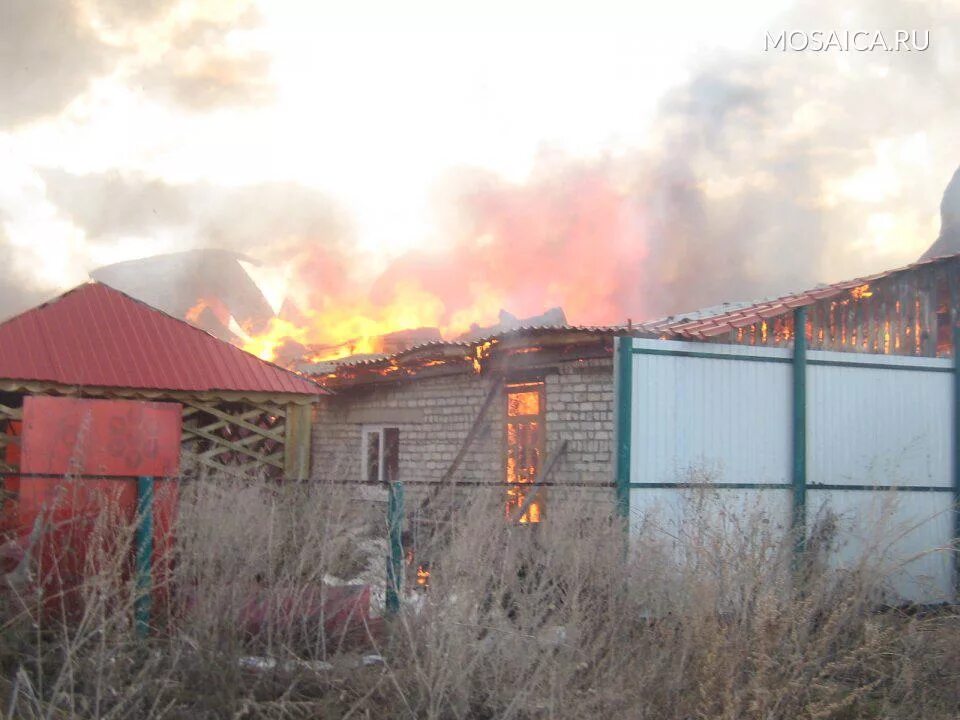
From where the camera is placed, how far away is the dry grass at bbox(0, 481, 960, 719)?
4988mm

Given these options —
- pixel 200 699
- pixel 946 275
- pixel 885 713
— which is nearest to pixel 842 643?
pixel 885 713

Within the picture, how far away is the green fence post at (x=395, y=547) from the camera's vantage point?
19.5ft

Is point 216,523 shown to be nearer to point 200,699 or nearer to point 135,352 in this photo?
point 200,699

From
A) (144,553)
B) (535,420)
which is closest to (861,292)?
(535,420)

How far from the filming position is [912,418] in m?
10.9

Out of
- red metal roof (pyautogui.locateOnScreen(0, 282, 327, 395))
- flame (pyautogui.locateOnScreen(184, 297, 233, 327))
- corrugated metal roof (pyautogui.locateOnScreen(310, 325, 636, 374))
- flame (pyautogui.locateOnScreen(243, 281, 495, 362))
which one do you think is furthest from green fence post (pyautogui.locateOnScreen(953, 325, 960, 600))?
flame (pyautogui.locateOnScreen(184, 297, 233, 327))

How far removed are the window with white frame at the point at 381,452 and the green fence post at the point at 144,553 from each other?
927 centimetres

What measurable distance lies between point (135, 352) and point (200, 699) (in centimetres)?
933

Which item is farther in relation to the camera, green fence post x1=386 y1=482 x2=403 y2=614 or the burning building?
the burning building

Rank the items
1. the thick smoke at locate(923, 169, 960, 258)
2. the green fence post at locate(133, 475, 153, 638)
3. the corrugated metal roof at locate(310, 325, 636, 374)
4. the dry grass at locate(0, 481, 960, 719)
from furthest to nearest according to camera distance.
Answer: the thick smoke at locate(923, 169, 960, 258) → the corrugated metal roof at locate(310, 325, 636, 374) → the green fence post at locate(133, 475, 153, 638) → the dry grass at locate(0, 481, 960, 719)

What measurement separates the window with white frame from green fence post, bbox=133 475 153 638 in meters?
9.27

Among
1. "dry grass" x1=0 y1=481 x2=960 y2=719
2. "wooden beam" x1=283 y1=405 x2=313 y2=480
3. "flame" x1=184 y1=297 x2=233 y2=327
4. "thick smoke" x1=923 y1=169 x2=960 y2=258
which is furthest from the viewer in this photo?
"thick smoke" x1=923 y1=169 x2=960 y2=258

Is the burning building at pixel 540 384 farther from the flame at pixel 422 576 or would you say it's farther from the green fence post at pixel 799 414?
the flame at pixel 422 576

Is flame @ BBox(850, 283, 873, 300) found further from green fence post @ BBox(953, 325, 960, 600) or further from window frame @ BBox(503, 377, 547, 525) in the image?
window frame @ BBox(503, 377, 547, 525)
